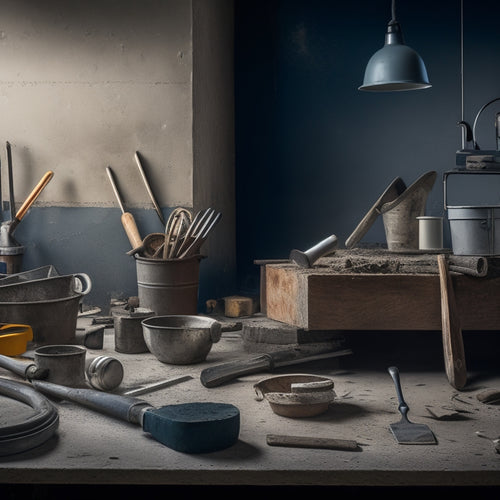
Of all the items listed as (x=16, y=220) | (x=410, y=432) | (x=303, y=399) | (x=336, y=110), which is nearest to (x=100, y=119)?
(x=16, y=220)

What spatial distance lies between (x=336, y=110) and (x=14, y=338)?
11.6 ft

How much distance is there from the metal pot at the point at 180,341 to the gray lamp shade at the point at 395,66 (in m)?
2.28

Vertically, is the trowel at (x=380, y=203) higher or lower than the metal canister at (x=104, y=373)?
higher

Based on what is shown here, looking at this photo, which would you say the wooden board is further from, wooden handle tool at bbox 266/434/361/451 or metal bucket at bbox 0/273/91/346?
metal bucket at bbox 0/273/91/346

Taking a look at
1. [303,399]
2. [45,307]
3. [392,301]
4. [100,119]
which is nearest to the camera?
[303,399]

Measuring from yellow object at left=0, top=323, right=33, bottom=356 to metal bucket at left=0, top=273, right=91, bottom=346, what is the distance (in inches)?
4.5

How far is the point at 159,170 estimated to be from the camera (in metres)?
4.86

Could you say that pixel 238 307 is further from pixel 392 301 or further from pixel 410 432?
pixel 410 432

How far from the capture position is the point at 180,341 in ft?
9.63

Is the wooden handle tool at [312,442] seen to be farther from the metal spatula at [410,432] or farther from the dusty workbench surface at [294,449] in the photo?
the metal spatula at [410,432]

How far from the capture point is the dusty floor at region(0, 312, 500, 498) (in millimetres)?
1765

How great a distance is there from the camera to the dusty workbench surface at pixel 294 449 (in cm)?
176

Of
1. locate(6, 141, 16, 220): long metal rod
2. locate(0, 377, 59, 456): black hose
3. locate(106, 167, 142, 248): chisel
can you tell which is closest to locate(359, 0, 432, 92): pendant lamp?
locate(106, 167, 142, 248): chisel

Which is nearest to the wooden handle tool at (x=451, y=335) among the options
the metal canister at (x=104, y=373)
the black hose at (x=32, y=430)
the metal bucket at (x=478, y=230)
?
the metal bucket at (x=478, y=230)
